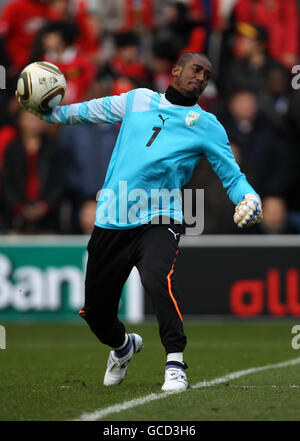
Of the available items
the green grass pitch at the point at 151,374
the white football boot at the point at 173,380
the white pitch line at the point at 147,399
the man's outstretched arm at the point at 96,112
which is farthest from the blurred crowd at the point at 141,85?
→ the white football boot at the point at 173,380

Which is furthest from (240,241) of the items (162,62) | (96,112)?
(96,112)

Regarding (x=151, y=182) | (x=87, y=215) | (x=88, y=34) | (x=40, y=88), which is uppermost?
(x=88, y=34)

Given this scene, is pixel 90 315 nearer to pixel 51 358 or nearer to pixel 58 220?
pixel 51 358

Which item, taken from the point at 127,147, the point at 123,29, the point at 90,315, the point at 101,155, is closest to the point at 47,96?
the point at 127,147

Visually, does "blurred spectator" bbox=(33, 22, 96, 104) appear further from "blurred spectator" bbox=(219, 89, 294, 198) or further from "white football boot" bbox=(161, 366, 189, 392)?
"white football boot" bbox=(161, 366, 189, 392)

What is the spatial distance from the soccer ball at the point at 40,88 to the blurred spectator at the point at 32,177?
250 inches

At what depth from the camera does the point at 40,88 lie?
297 inches

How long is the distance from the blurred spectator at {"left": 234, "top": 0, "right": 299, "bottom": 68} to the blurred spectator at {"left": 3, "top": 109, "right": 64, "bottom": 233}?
16.0 feet

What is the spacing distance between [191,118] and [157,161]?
40 centimetres

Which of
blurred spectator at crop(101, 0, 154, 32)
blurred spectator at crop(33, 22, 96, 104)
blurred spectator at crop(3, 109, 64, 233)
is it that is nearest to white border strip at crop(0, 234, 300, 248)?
blurred spectator at crop(3, 109, 64, 233)

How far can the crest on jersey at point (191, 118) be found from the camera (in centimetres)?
736

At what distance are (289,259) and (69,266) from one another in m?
2.97

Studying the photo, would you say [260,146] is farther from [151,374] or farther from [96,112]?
[96,112]
